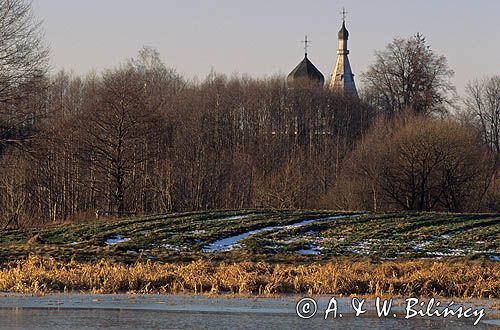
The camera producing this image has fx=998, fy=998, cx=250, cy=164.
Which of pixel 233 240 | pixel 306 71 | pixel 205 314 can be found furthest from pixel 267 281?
pixel 306 71

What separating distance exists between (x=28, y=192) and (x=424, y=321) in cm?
4621

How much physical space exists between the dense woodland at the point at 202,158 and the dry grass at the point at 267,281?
91.4ft

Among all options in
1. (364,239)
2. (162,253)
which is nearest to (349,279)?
(162,253)

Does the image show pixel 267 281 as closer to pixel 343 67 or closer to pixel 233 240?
pixel 233 240

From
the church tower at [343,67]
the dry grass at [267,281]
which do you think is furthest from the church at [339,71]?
the dry grass at [267,281]

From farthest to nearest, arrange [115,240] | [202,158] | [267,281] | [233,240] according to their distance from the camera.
Answer: [202,158] → [115,240] → [233,240] → [267,281]

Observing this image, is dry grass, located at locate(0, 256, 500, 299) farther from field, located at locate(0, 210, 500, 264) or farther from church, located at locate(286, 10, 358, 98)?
church, located at locate(286, 10, 358, 98)

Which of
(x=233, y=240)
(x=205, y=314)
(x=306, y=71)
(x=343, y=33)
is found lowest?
(x=205, y=314)

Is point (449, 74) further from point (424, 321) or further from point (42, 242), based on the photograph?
point (424, 321)

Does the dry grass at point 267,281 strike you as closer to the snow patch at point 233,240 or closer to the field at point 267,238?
the field at point 267,238

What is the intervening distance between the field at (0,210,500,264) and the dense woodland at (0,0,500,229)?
11009mm

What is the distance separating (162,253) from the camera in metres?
29.8

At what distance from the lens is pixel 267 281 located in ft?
61.6

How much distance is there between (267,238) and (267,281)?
1558 centimetres
